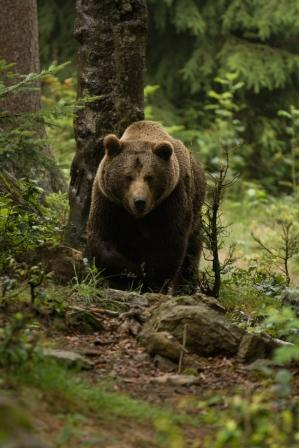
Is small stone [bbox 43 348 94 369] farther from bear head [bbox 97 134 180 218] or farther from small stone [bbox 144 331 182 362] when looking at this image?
bear head [bbox 97 134 180 218]

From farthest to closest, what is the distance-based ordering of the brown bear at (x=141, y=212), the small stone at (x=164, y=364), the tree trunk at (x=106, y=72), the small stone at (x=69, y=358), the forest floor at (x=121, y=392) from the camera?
the tree trunk at (x=106, y=72) < the brown bear at (x=141, y=212) < the small stone at (x=164, y=364) < the small stone at (x=69, y=358) < the forest floor at (x=121, y=392)

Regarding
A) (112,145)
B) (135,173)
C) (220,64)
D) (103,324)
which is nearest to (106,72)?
(112,145)

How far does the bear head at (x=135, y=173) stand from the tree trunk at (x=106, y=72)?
52 cm

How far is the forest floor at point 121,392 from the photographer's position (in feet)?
11.8

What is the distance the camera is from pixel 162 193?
7367 millimetres

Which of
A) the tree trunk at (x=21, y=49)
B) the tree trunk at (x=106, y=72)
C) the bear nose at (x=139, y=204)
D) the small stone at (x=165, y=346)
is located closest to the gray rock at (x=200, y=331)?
the small stone at (x=165, y=346)

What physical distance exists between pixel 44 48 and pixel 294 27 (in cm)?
487

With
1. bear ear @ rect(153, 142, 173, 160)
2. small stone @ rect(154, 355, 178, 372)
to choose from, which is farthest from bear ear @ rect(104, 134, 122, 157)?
small stone @ rect(154, 355, 178, 372)

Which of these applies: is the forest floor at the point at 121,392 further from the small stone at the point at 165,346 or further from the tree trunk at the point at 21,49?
the tree trunk at the point at 21,49

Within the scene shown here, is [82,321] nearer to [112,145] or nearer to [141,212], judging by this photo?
[141,212]

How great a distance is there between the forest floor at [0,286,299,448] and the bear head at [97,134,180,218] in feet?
6.36

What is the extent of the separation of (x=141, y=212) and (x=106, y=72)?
58.0 inches

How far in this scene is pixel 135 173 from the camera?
725 cm

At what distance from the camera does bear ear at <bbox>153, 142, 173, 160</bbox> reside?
287 inches
